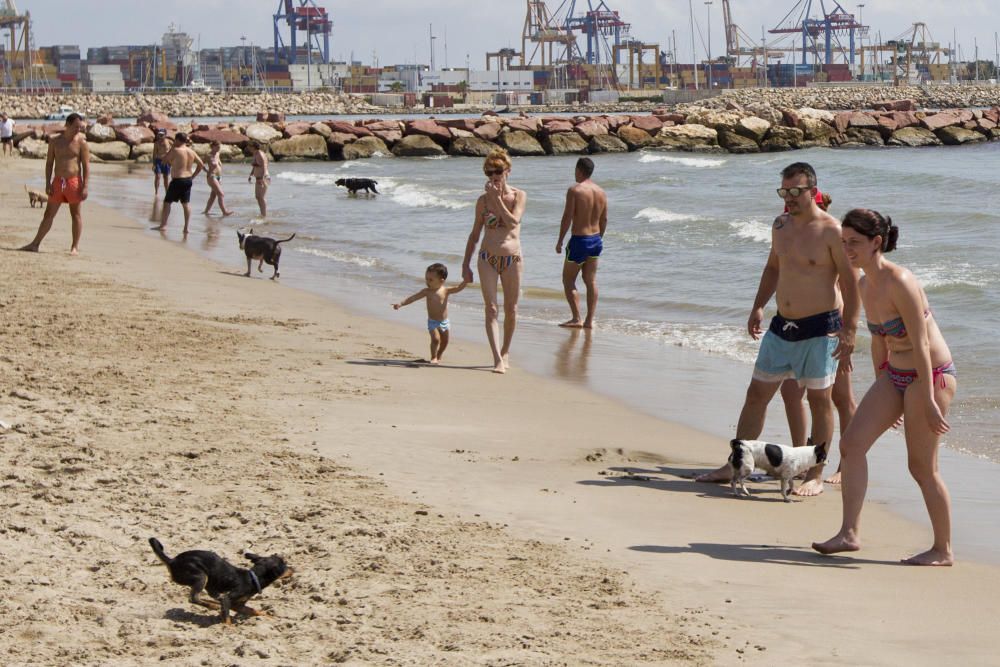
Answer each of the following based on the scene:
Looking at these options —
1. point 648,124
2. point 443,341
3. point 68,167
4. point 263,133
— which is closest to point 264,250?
point 68,167

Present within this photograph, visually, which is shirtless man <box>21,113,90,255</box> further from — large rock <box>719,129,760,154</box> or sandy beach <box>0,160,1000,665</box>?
large rock <box>719,129,760,154</box>

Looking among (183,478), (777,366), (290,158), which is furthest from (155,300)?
(290,158)

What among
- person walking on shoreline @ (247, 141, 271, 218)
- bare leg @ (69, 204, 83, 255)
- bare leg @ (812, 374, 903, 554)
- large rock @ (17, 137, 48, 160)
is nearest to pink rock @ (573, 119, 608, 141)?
large rock @ (17, 137, 48, 160)

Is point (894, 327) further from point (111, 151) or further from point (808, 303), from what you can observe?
point (111, 151)

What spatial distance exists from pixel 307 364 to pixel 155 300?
2.92m

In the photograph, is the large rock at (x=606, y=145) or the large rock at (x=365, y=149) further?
the large rock at (x=606, y=145)

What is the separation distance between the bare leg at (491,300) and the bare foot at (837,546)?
3587 mm

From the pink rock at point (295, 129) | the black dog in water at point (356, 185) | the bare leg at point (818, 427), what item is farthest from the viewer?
the pink rock at point (295, 129)

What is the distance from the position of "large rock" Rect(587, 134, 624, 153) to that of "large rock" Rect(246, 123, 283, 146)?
40.4 ft

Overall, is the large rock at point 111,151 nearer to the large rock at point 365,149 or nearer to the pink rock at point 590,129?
the large rock at point 365,149

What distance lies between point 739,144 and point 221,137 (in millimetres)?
19693

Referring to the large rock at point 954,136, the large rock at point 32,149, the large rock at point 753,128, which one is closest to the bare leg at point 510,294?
the large rock at point 32,149

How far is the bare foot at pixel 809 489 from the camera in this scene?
577cm

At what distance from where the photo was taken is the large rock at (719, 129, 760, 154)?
159 feet
